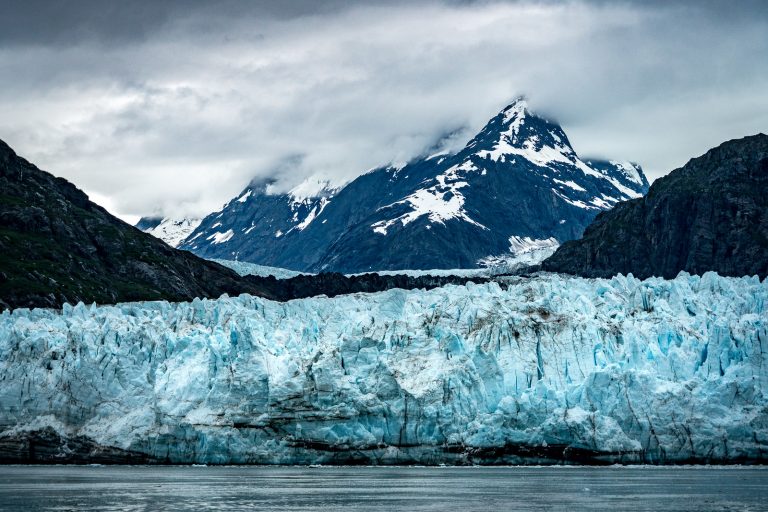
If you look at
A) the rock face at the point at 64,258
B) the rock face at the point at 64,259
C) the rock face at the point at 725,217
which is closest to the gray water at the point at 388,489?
the rock face at the point at 64,259

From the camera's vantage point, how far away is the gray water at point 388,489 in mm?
52781

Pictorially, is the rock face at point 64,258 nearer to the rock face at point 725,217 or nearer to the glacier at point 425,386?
the glacier at point 425,386

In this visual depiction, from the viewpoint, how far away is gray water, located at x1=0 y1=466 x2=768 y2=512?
52781 millimetres

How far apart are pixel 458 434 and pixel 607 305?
18.9 metres

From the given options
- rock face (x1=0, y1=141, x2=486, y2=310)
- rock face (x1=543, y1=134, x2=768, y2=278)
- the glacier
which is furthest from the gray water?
rock face (x1=543, y1=134, x2=768, y2=278)

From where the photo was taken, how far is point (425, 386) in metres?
75.5

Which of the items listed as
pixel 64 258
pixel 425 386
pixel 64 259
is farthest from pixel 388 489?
pixel 64 258

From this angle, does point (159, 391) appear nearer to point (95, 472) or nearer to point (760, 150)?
point (95, 472)

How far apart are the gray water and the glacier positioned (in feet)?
7.06

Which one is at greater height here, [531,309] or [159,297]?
[159,297]

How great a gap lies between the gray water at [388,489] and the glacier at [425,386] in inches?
84.7

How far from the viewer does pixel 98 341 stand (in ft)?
267

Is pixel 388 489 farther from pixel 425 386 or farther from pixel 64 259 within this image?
pixel 64 259

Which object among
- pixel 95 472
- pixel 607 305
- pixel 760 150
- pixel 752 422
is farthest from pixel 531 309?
pixel 760 150
